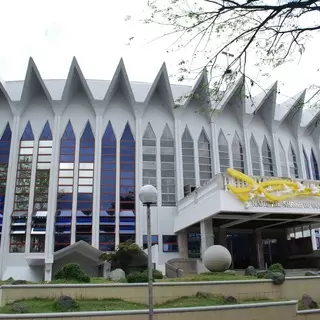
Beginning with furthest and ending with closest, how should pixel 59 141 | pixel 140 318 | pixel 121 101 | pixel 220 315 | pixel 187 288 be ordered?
pixel 121 101
pixel 59 141
pixel 187 288
pixel 220 315
pixel 140 318

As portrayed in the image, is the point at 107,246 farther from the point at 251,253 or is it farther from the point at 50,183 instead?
the point at 251,253

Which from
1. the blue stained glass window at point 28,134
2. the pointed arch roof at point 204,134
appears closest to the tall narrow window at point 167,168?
the pointed arch roof at point 204,134

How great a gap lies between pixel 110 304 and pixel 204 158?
820 inches

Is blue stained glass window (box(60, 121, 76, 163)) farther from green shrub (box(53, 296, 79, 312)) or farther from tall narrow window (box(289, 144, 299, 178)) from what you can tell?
green shrub (box(53, 296, 79, 312))

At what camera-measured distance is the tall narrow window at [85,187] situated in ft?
91.4

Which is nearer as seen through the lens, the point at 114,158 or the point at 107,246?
the point at 107,246

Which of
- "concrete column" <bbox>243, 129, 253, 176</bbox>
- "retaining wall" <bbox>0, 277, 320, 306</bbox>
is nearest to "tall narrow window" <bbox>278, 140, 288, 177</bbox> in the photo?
"concrete column" <bbox>243, 129, 253, 176</bbox>

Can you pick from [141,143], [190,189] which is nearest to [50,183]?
[141,143]

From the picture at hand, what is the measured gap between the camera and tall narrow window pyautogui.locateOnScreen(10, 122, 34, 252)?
90.4 ft

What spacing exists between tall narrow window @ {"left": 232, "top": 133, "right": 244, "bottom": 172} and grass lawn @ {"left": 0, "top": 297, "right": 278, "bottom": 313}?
2022 centimetres

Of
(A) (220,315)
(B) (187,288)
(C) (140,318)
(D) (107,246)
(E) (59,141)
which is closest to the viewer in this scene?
(C) (140,318)

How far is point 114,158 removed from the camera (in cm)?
2989

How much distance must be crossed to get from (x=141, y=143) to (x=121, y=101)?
416 centimetres

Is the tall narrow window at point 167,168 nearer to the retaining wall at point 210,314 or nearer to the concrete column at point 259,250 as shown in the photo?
the concrete column at point 259,250
